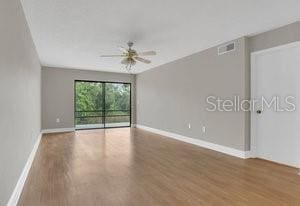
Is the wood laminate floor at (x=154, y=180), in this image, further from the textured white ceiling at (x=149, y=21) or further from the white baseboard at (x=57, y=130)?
the white baseboard at (x=57, y=130)

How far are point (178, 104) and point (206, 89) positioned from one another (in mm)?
1287

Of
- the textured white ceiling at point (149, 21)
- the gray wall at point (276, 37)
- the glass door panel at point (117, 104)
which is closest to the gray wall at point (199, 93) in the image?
the gray wall at point (276, 37)

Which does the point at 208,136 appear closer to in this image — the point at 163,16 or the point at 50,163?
the point at 163,16

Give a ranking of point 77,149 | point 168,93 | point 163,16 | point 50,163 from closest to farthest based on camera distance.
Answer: point 163,16 < point 50,163 < point 77,149 < point 168,93

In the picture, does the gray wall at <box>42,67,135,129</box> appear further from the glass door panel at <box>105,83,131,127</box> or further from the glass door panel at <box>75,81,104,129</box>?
the glass door panel at <box>105,83,131,127</box>

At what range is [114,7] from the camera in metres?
2.75

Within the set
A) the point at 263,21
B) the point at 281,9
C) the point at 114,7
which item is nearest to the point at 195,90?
the point at 263,21

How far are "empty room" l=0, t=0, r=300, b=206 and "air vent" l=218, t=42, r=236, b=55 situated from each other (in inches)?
0.9

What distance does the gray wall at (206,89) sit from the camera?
3.95 meters

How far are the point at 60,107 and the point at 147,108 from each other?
10.9ft

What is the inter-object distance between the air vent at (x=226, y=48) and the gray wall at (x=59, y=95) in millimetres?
5209

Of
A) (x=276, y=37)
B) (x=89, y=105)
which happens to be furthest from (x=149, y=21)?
(x=89, y=105)

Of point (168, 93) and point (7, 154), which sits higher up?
point (168, 93)

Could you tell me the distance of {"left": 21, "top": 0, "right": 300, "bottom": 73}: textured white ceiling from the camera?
8.85ft
